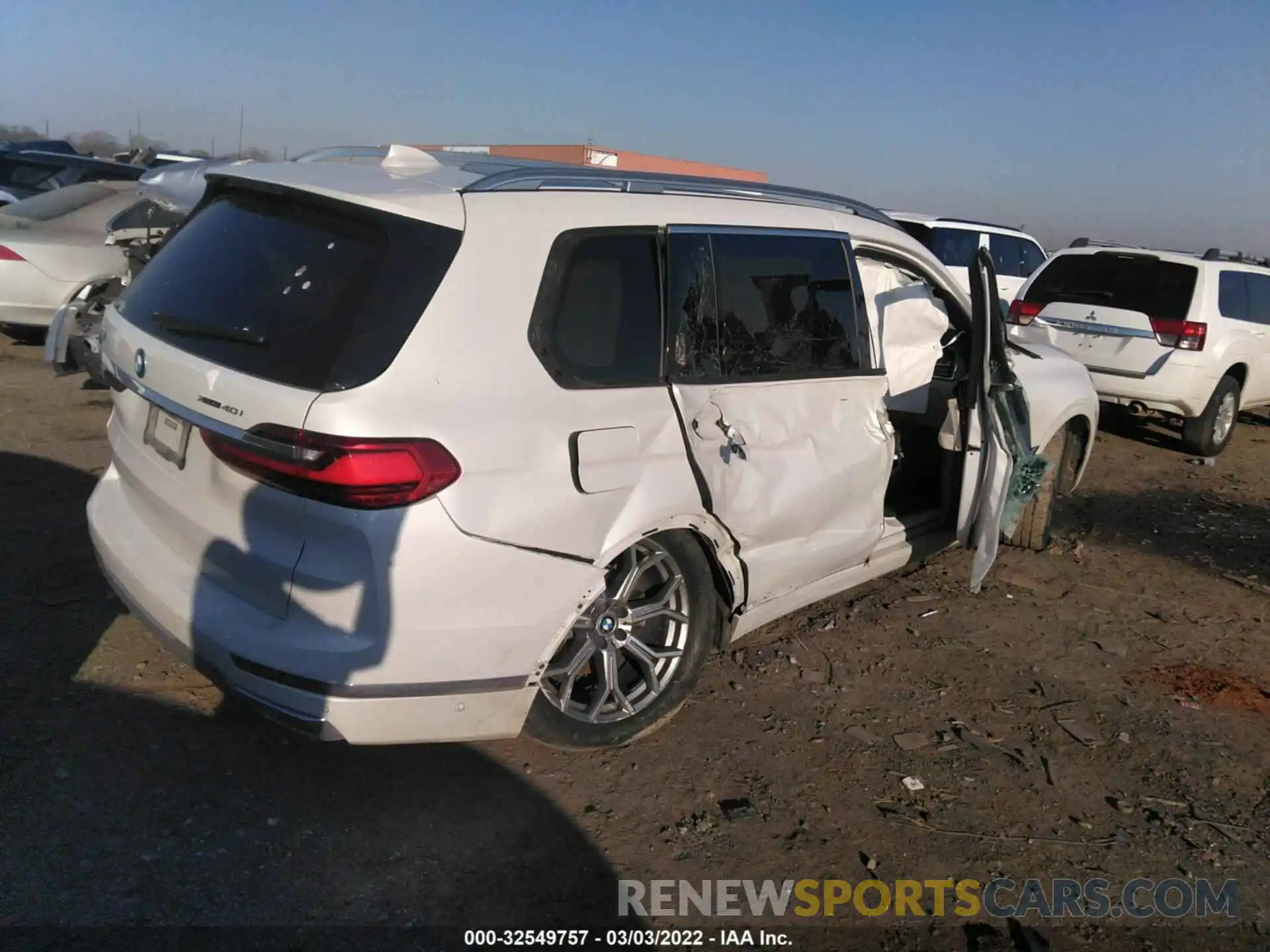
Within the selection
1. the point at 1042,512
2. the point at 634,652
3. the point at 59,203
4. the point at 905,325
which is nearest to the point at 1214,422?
the point at 1042,512

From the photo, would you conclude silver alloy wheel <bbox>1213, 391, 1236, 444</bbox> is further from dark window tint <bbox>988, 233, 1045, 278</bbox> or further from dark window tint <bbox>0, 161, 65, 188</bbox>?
dark window tint <bbox>0, 161, 65, 188</bbox>

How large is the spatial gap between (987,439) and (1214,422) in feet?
18.6

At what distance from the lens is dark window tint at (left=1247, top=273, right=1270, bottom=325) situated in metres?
9.46

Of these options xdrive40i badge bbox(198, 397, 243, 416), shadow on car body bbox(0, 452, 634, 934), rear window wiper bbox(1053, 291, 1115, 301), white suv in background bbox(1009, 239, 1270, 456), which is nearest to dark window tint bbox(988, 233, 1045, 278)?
white suv in background bbox(1009, 239, 1270, 456)

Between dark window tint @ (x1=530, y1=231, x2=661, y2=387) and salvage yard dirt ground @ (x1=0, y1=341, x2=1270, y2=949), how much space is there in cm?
139

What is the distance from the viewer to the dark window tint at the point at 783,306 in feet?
12.1

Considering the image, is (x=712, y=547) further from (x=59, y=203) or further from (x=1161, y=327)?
(x=59, y=203)

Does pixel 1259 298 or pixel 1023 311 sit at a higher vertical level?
pixel 1259 298

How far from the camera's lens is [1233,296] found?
9164mm

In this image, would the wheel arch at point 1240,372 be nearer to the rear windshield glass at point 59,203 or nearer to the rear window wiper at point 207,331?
Result: the rear window wiper at point 207,331

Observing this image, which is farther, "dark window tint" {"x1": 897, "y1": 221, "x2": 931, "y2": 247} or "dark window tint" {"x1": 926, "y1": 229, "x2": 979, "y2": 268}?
"dark window tint" {"x1": 926, "y1": 229, "x2": 979, "y2": 268}

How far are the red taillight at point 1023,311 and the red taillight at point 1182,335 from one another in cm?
103

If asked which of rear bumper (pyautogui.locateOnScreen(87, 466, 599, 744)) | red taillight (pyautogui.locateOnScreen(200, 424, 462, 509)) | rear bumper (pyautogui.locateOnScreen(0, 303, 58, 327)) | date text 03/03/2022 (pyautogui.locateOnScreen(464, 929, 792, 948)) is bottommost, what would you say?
date text 03/03/2022 (pyautogui.locateOnScreen(464, 929, 792, 948))

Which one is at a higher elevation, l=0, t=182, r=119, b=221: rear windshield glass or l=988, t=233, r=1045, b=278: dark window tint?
l=988, t=233, r=1045, b=278: dark window tint
